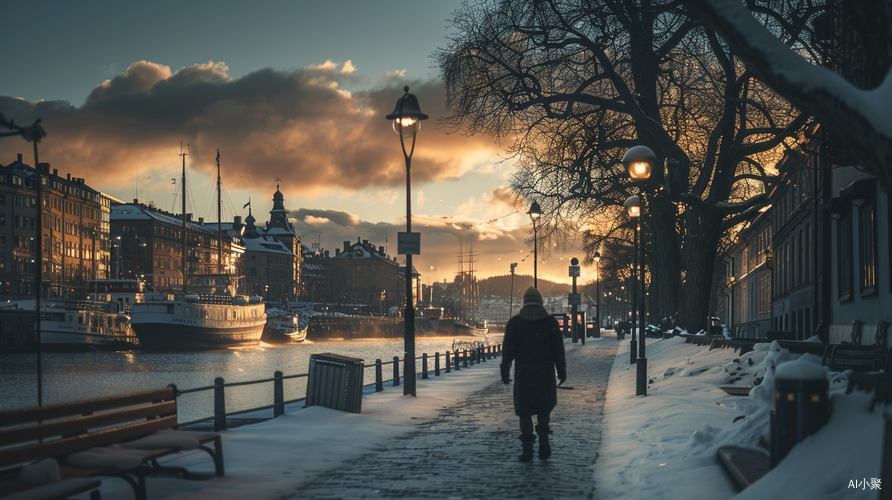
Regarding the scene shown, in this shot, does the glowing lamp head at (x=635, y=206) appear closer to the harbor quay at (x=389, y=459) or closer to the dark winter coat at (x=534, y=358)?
the harbor quay at (x=389, y=459)

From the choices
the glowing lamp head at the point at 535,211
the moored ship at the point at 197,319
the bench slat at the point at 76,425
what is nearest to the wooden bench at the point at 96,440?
the bench slat at the point at 76,425

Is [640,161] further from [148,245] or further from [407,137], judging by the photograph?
[148,245]

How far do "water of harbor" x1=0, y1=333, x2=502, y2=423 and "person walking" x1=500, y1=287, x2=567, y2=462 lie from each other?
1850 cm

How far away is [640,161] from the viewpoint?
601 inches

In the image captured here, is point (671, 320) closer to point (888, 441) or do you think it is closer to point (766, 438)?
point (766, 438)

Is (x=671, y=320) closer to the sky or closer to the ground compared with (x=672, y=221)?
closer to the ground

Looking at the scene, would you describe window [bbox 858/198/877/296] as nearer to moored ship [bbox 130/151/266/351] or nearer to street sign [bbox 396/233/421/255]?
street sign [bbox 396/233/421/255]

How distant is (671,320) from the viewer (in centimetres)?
2927

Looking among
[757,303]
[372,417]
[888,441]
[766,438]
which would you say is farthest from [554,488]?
[757,303]

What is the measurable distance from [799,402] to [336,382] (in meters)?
8.46

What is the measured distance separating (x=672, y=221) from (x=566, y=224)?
11.6ft

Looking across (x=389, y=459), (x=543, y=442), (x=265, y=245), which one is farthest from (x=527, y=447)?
(x=265, y=245)

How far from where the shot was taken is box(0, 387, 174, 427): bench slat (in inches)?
213

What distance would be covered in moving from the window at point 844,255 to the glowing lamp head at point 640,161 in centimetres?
733
